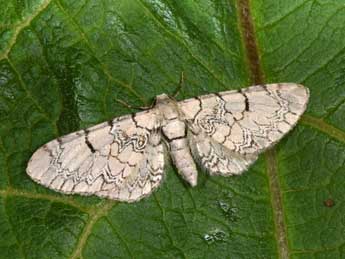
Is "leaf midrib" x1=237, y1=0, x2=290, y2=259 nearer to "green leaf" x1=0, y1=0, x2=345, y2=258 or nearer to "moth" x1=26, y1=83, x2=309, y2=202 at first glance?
"green leaf" x1=0, y1=0, x2=345, y2=258

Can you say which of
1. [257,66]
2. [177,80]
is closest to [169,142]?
[177,80]

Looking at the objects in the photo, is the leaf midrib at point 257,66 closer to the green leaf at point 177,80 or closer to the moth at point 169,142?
the green leaf at point 177,80

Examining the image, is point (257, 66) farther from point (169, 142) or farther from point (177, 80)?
point (169, 142)

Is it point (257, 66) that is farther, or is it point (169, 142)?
point (169, 142)

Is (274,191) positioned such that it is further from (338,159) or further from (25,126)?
(25,126)

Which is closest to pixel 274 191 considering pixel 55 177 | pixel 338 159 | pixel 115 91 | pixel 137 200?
pixel 338 159

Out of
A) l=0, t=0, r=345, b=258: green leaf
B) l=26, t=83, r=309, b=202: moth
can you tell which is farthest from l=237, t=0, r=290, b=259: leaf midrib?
l=26, t=83, r=309, b=202: moth
